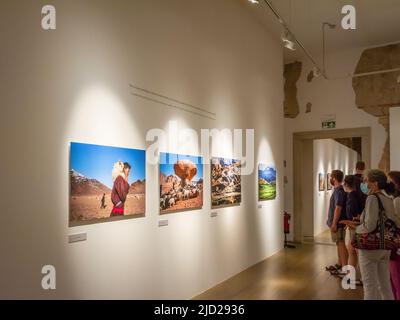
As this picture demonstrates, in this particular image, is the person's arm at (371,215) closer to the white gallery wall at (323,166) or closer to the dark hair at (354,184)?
the dark hair at (354,184)

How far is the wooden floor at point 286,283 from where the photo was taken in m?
5.10

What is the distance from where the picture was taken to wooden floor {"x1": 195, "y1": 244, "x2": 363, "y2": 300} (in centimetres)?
510

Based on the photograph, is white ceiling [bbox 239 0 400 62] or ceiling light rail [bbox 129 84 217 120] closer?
ceiling light rail [bbox 129 84 217 120]

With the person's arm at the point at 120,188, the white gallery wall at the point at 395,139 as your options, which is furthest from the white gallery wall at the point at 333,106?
the person's arm at the point at 120,188

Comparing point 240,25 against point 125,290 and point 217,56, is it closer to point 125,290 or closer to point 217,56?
point 217,56

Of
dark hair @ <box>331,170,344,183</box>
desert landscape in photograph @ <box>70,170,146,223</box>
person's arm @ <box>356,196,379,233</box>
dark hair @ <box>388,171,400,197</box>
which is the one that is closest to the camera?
desert landscape in photograph @ <box>70,170,146,223</box>

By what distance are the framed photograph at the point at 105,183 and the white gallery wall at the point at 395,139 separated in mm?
6716

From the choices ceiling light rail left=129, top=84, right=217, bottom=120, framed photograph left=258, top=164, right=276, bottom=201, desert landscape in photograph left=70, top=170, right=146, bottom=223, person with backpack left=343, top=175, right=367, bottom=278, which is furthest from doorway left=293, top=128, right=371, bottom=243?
desert landscape in photograph left=70, top=170, right=146, bottom=223

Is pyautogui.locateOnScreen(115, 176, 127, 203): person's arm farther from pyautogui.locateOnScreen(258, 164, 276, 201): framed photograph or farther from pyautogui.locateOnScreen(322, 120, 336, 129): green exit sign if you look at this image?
pyautogui.locateOnScreen(322, 120, 336, 129): green exit sign

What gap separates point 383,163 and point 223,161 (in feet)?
16.4

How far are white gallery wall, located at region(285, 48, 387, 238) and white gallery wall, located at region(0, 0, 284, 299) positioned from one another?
12.5ft

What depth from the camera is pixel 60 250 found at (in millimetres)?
3131

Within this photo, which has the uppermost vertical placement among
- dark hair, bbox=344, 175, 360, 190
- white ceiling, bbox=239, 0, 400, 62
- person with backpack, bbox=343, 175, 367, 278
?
white ceiling, bbox=239, 0, 400, 62

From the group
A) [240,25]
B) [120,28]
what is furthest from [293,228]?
[120,28]
